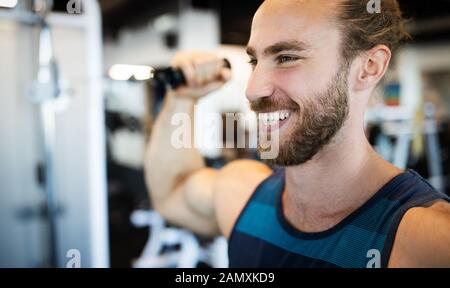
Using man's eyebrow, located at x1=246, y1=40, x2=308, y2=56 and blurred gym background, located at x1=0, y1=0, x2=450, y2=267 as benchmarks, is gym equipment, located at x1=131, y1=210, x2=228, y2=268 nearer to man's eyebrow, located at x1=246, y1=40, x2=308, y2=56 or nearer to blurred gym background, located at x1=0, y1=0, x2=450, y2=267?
blurred gym background, located at x1=0, y1=0, x2=450, y2=267

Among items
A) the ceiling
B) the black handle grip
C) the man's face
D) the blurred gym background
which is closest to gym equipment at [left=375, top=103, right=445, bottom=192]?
the ceiling

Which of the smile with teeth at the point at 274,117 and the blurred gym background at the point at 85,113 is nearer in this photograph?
the smile with teeth at the point at 274,117

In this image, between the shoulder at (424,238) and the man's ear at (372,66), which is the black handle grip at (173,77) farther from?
the shoulder at (424,238)

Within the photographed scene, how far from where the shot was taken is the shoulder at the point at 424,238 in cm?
53

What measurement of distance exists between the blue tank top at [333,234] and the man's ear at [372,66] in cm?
15

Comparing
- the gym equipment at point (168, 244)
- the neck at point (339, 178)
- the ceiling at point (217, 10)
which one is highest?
the ceiling at point (217, 10)

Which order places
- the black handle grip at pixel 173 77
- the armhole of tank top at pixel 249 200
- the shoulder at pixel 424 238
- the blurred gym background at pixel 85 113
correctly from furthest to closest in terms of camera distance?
the blurred gym background at pixel 85 113 → the black handle grip at pixel 173 77 → the armhole of tank top at pixel 249 200 → the shoulder at pixel 424 238

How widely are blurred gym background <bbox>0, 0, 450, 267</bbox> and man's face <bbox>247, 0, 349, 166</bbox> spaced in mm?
238

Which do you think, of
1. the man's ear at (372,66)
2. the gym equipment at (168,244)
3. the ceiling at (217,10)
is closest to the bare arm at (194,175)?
the ceiling at (217,10)

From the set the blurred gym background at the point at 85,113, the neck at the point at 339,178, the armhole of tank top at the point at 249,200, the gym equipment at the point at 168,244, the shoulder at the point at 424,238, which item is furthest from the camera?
the gym equipment at the point at 168,244

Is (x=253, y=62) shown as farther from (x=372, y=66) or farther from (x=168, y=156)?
(x=168, y=156)

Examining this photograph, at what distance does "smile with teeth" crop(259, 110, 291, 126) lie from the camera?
626 mm

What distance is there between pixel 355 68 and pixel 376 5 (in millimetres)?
106

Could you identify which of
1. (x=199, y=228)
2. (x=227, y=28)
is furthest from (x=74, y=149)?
(x=227, y=28)
